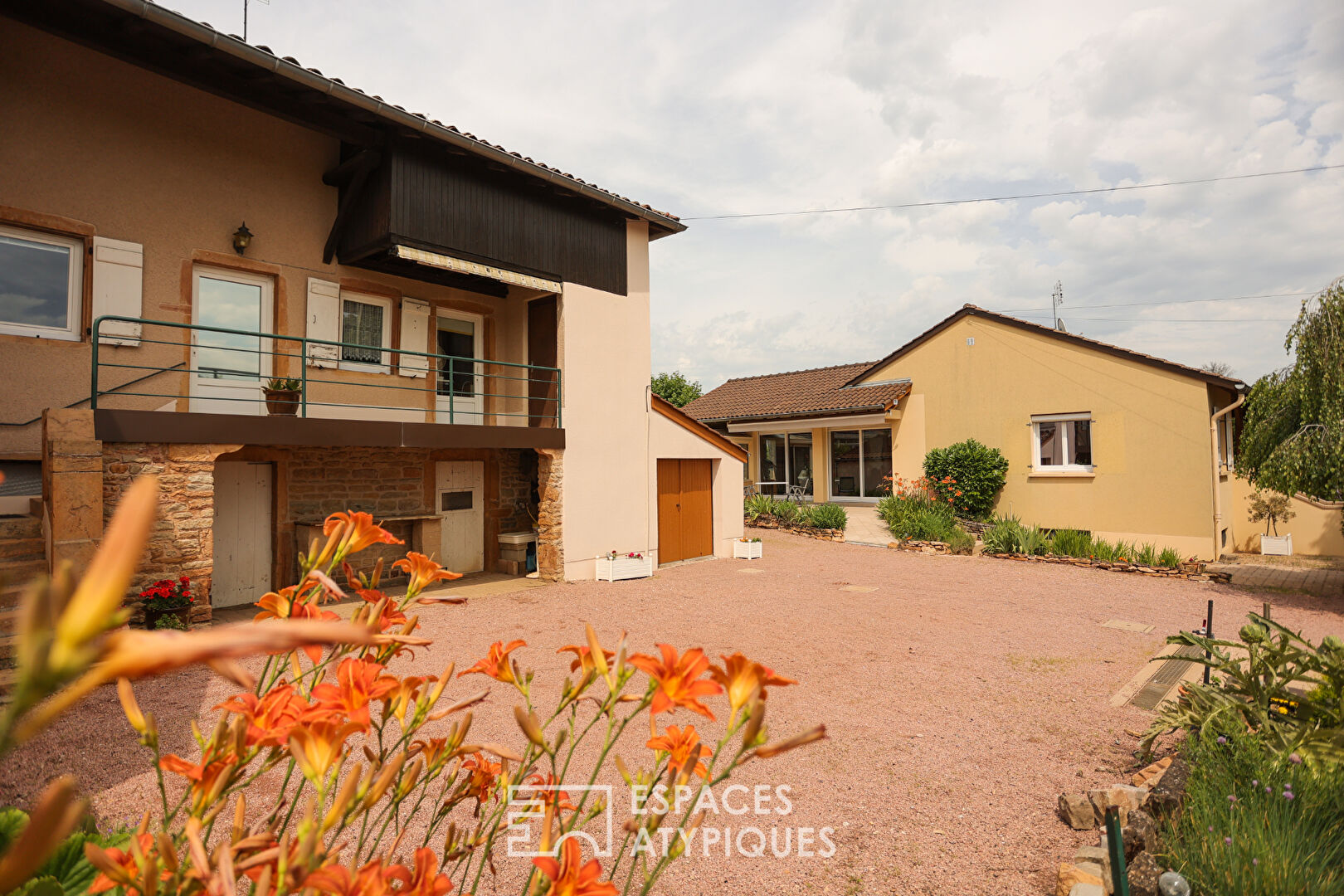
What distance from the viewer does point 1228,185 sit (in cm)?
1245

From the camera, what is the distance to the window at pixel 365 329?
10219mm

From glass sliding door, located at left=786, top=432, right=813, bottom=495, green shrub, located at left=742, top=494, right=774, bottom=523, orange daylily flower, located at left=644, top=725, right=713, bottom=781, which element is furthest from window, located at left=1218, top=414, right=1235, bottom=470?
orange daylily flower, located at left=644, top=725, right=713, bottom=781

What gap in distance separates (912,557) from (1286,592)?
5964mm

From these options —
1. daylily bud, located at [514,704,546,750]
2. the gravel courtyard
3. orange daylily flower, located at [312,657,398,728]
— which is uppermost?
orange daylily flower, located at [312,657,398,728]

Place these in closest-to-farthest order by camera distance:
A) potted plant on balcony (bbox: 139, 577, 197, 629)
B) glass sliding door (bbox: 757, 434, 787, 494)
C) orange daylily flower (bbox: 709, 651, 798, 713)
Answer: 1. orange daylily flower (bbox: 709, 651, 798, 713)
2. potted plant on balcony (bbox: 139, 577, 197, 629)
3. glass sliding door (bbox: 757, 434, 787, 494)

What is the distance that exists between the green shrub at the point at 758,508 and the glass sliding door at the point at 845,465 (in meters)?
2.07

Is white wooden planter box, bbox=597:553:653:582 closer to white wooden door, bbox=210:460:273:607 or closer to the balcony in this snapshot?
the balcony

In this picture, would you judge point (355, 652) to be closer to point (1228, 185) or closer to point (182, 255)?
point (182, 255)

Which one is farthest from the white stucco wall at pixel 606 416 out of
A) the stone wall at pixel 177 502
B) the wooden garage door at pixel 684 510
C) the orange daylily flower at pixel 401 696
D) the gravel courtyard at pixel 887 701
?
the orange daylily flower at pixel 401 696

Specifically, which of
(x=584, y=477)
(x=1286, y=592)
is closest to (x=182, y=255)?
(x=584, y=477)

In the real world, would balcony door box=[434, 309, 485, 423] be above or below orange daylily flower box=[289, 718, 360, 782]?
above

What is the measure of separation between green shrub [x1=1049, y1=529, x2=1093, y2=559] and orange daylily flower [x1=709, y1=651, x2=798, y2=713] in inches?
583

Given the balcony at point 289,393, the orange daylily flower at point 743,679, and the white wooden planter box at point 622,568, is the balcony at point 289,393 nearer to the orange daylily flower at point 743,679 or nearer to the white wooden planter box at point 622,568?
the white wooden planter box at point 622,568

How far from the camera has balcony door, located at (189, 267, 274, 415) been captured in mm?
8789
